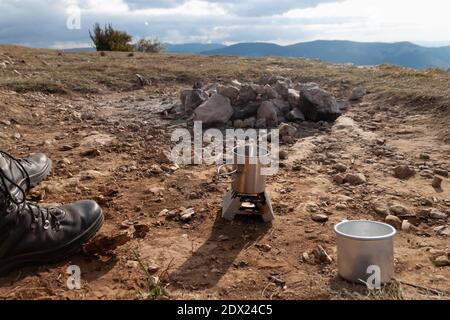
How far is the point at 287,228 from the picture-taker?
2766mm

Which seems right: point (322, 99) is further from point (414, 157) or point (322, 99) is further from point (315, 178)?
point (315, 178)

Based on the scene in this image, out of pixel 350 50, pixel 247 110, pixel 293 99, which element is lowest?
pixel 247 110

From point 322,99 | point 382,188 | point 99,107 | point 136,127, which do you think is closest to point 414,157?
point 382,188

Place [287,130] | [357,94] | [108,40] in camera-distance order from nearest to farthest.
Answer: [287,130]
[357,94]
[108,40]

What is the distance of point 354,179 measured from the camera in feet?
11.5

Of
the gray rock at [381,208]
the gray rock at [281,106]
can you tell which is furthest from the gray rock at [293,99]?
the gray rock at [381,208]

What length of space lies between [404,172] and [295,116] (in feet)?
6.58

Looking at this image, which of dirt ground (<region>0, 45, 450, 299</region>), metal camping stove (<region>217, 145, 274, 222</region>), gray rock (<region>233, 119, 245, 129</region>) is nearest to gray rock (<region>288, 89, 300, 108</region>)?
dirt ground (<region>0, 45, 450, 299</region>)

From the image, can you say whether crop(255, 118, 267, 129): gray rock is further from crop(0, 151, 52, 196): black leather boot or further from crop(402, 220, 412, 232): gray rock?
crop(402, 220, 412, 232): gray rock

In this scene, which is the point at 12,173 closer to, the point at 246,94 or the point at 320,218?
the point at 320,218

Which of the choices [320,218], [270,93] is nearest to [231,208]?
[320,218]

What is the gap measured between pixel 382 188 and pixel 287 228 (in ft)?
3.44

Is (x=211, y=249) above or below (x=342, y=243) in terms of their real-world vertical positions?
below

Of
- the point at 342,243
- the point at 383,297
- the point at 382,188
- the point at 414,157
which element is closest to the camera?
the point at 383,297
